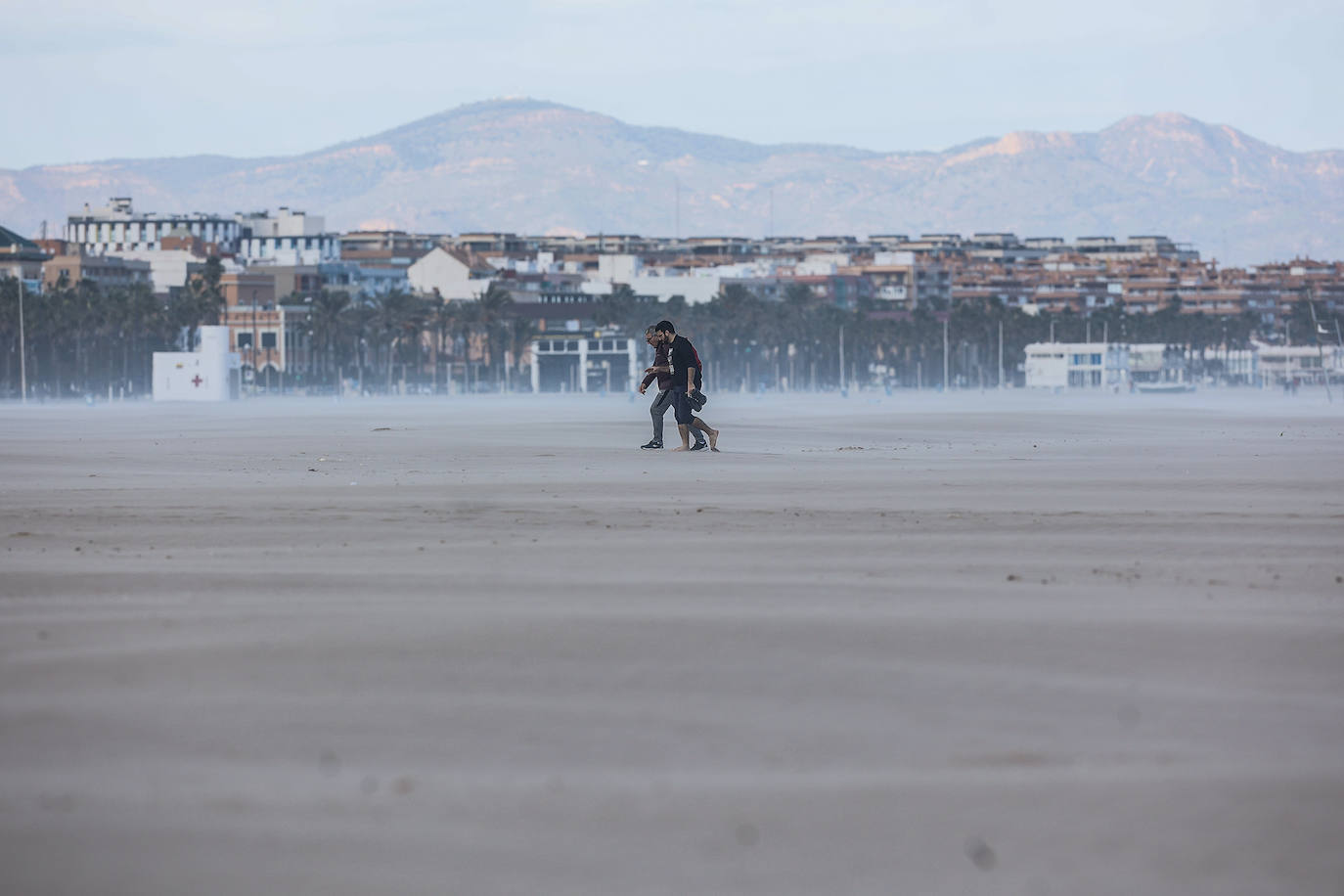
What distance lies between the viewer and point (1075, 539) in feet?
42.7

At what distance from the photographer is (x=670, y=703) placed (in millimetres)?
6902

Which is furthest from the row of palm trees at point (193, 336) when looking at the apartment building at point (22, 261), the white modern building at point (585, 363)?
the apartment building at point (22, 261)

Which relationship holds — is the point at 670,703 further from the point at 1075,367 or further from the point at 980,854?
the point at 1075,367

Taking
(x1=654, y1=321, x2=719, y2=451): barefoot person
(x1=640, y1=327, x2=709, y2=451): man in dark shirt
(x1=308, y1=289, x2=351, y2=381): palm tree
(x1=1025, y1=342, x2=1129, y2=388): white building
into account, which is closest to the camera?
(x1=654, y1=321, x2=719, y2=451): barefoot person

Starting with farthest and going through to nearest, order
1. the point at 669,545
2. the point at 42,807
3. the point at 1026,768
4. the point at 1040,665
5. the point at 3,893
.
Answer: the point at 669,545 < the point at 1040,665 < the point at 1026,768 < the point at 42,807 < the point at 3,893

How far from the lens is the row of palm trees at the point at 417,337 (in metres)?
131

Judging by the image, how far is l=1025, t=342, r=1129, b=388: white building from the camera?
A: 188 m

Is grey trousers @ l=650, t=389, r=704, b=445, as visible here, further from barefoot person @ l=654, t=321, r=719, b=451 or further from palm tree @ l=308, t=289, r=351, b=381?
palm tree @ l=308, t=289, r=351, b=381

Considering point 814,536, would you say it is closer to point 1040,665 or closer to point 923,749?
point 1040,665

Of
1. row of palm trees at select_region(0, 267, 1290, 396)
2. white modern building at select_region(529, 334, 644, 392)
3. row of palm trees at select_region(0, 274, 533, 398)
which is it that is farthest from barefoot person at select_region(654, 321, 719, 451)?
white modern building at select_region(529, 334, 644, 392)

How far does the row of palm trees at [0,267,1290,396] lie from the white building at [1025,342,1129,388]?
621cm

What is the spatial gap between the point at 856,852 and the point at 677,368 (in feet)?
64.2

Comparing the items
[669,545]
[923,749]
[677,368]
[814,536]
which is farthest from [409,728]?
[677,368]

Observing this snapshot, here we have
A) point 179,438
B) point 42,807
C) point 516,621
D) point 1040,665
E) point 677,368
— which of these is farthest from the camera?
point 179,438
